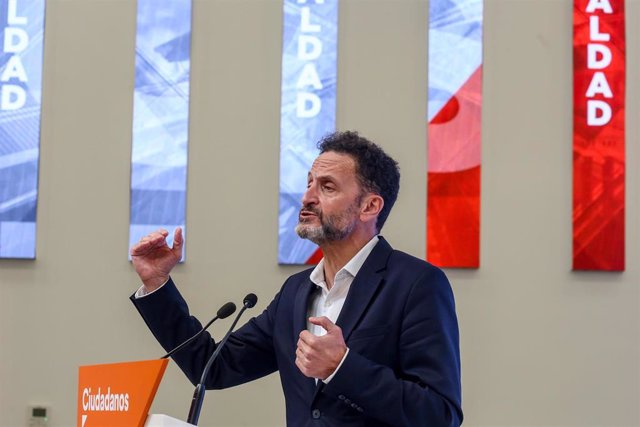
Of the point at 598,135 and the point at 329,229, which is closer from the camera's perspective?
the point at 329,229

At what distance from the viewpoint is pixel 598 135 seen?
3.96 m

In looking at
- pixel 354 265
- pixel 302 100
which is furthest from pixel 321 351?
pixel 302 100

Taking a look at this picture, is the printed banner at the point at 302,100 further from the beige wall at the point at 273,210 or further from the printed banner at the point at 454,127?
the printed banner at the point at 454,127

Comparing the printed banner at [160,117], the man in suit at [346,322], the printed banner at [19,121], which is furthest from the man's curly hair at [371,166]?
the printed banner at [19,121]

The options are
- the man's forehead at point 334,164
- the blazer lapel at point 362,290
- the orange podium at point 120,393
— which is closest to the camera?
the orange podium at point 120,393

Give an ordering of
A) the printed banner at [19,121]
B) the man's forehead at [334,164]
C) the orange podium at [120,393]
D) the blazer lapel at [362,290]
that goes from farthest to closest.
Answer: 1. the printed banner at [19,121]
2. the man's forehead at [334,164]
3. the blazer lapel at [362,290]
4. the orange podium at [120,393]

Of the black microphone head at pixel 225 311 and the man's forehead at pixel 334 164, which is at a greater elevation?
the man's forehead at pixel 334 164

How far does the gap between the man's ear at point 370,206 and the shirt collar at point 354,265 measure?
0.06 metres

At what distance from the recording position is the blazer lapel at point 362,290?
2.03 m

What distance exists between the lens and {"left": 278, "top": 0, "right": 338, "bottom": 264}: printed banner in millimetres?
3898

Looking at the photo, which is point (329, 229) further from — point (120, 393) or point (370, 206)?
point (120, 393)

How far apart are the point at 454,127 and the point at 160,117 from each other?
1.40 metres

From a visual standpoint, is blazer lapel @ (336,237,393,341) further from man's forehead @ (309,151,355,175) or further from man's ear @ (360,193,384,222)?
man's forehead @ (309,151,355,175)

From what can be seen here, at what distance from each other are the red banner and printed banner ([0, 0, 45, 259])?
2552 mm
